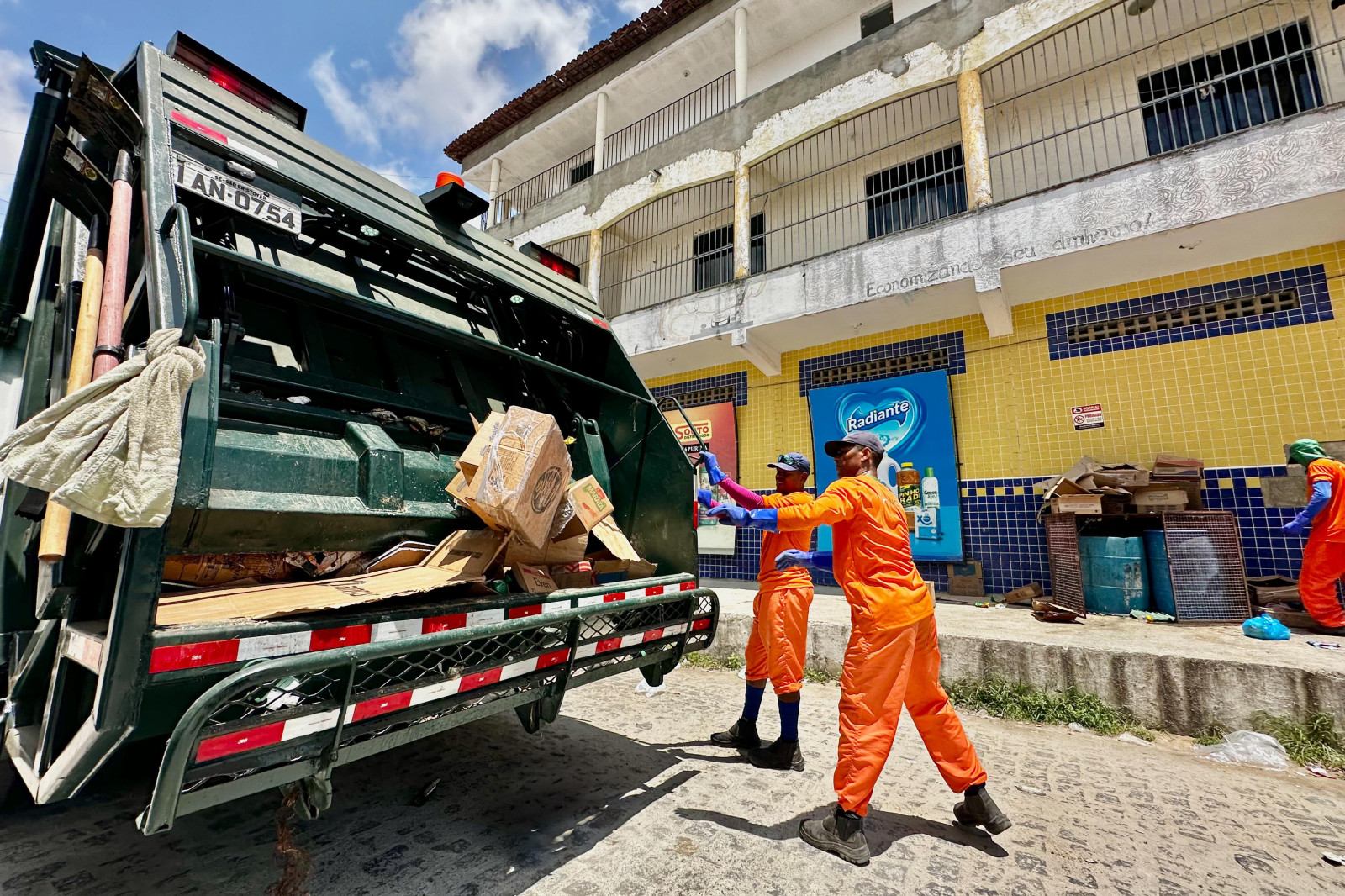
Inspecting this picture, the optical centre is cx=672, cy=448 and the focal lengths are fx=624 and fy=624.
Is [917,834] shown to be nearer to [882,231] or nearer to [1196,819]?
[1196,819]

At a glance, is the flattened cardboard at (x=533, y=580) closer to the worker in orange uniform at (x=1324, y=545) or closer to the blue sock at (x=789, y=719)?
the blue sock at (x=789, y=719)

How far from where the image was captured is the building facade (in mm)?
5699

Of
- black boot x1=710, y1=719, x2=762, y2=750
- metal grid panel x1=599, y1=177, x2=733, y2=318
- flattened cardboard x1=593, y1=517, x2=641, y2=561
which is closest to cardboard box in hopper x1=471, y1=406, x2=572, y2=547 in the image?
flattened cardboard x1=593, y1=517, x2=641, y2=561

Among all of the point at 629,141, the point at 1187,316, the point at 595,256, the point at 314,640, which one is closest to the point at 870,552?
the point at 314,640

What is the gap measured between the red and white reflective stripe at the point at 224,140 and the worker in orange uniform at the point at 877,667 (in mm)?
2282

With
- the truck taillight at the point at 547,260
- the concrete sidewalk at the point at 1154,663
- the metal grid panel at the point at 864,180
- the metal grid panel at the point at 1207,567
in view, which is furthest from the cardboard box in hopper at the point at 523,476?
the metal grid panel at the point at 864,180

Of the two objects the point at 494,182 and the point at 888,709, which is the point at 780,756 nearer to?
the point at 888,709

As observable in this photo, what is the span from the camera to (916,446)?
7555 mm

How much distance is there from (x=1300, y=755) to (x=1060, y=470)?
12.4 feet

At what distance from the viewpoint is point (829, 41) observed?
9.52m

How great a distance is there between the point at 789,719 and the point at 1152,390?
564 cm

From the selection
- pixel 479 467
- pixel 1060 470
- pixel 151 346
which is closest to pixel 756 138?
pixel 1060 470

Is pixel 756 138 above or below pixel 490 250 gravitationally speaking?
above

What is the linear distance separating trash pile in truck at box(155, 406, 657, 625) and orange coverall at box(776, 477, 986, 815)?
0.91 m
